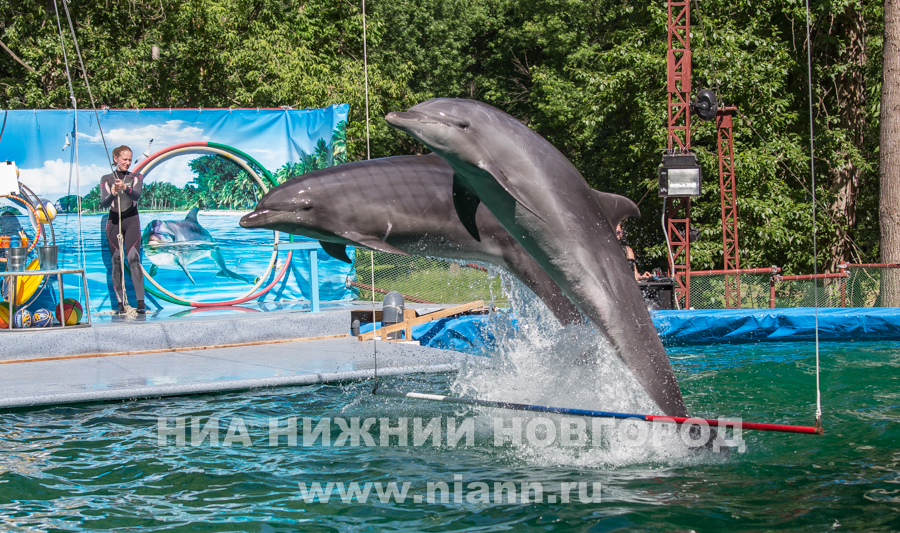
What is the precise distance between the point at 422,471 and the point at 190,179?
Result: 8.74 meters

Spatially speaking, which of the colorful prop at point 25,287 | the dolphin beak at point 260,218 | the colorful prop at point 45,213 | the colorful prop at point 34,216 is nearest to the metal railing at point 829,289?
the dolphin beak at point 260,218

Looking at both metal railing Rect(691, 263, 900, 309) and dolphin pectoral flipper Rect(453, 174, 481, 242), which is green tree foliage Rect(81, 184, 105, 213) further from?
metal railing Rect(691, 263, 900, 309)

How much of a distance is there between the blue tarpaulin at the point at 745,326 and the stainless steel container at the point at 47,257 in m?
4.02

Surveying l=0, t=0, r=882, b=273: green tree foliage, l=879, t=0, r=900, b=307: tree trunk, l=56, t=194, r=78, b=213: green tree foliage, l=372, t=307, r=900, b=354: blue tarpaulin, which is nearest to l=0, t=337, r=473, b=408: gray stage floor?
l=372, t=307, r=900, b=354: blue tarpaulin

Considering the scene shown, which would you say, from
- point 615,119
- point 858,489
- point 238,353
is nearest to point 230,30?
point 615,119

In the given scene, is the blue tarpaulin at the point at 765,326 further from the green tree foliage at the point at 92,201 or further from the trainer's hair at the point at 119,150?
the green tree foliage at the point at 92,201

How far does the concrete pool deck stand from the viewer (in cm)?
714

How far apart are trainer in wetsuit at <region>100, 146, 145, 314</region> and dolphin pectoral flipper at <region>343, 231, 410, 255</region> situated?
6793 millimetres

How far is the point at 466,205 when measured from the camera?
5254 mm

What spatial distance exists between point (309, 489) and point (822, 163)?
18.1m

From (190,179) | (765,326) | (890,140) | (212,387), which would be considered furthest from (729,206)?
(212,387)

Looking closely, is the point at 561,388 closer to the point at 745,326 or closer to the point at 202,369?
the point at 202,369

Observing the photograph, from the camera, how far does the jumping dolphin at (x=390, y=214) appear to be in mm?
5125

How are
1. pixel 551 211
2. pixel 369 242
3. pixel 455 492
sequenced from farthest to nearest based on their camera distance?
pixel 369 242, pixel 551 211, pixel 455 492
